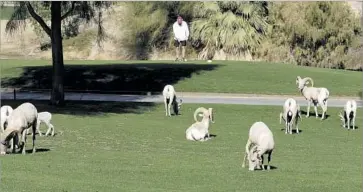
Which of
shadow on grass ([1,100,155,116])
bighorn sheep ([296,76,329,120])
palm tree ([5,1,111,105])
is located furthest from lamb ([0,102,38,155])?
bighorn sheep ([296,76,329,120])

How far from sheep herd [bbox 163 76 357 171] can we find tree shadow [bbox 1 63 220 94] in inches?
246

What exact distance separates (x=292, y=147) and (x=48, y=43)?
3365cm

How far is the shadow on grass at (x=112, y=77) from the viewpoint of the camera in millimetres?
38375

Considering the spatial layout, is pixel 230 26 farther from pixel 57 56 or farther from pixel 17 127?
pixel 17 127

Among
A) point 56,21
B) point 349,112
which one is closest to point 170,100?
point 56,21

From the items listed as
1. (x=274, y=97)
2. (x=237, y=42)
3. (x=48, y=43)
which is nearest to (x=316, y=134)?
(x=274, y=97)

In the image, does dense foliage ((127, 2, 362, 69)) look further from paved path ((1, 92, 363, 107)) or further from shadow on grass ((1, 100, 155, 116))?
shadow on grass ((1, 100, 155, 116))

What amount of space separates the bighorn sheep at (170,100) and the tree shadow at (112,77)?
6432 millimetres

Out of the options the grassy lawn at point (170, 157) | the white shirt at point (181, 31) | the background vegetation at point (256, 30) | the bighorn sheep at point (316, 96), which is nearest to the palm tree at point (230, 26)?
the background vegetation at point (256, 30)

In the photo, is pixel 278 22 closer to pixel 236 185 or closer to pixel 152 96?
pixel 152 96

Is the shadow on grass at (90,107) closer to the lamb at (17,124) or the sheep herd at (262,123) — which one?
the sheep herd at (262,123)

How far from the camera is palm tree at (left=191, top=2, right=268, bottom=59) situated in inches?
1941

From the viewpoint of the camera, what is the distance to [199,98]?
116 feet

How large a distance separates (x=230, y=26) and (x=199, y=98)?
1457 centimetres
